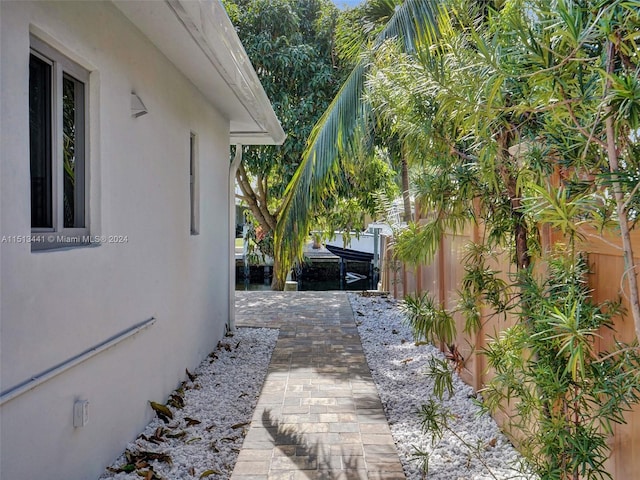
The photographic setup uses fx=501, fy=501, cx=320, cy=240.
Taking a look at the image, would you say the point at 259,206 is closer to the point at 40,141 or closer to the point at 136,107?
the point at 136,107

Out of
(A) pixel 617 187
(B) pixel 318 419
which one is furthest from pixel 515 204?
(B) pixel 318 419

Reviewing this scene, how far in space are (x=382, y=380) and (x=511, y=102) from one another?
3957 mm

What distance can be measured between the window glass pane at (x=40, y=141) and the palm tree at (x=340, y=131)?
11.9ft

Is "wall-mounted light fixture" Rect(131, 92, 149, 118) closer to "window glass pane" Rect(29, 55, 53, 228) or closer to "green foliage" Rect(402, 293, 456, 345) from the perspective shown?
"window glass pane" Rect(29, 55, 53, 228)

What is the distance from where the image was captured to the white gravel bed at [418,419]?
12.0ft

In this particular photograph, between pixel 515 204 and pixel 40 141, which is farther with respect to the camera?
pixel 515 204

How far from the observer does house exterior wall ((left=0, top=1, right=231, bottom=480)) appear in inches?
97.2

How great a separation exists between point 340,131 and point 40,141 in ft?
13.8

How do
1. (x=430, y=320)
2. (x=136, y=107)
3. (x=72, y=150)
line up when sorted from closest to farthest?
(x=72, y=150), (x=430, y=320), (x=136, y=107)

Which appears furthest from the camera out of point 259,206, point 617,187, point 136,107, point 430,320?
point 259,206

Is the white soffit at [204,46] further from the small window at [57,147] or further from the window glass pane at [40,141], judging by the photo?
the window glass pane at [40,141]

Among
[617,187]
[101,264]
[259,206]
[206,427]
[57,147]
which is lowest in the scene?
[206,427]

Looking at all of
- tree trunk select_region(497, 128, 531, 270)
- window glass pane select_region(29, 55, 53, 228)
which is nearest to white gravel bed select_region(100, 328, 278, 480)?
window glass pane select_region(29, 55, 53, 228)

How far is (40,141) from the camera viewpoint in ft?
9.55
